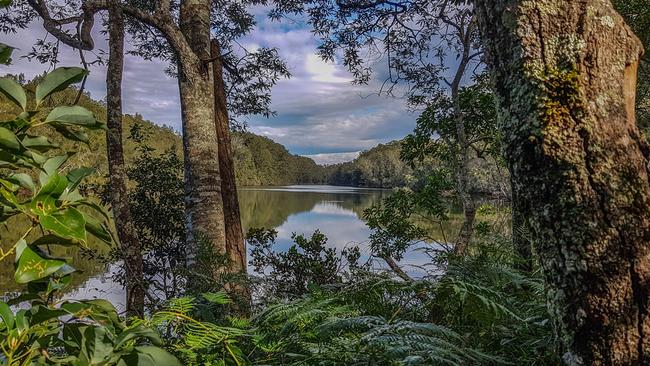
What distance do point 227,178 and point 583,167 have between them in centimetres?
368

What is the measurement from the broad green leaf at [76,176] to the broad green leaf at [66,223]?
80 millimetres

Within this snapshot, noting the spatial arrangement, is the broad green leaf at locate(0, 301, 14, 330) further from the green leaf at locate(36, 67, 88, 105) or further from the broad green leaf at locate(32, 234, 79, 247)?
the green leaf at locate(36, 67, 88, 105)

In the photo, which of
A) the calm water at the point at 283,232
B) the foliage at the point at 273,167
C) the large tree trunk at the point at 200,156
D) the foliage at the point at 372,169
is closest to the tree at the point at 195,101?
the large tree trunk at the point at 200,156

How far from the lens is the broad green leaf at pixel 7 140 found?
44cm

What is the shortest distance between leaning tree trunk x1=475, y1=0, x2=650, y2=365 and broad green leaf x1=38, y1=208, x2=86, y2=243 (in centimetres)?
71

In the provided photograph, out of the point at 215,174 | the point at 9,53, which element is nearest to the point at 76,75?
the point at 9,53

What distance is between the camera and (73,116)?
52 centimetres

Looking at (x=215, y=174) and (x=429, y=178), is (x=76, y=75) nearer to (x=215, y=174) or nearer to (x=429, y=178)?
(x=215, y=174)

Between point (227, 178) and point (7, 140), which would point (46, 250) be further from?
point (227, 178)

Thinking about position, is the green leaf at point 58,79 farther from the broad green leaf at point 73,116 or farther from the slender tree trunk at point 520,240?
the slender tree trunk at point 520,240

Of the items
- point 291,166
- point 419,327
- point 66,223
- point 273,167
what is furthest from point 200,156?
point 291,166

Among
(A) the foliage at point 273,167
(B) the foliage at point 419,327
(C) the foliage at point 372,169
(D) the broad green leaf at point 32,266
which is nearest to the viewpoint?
(D) the broad green leaf at point 32,266

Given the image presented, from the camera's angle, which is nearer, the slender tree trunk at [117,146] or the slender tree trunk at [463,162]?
the slender tree trunk at [117,146]

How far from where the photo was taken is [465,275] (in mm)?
1317
